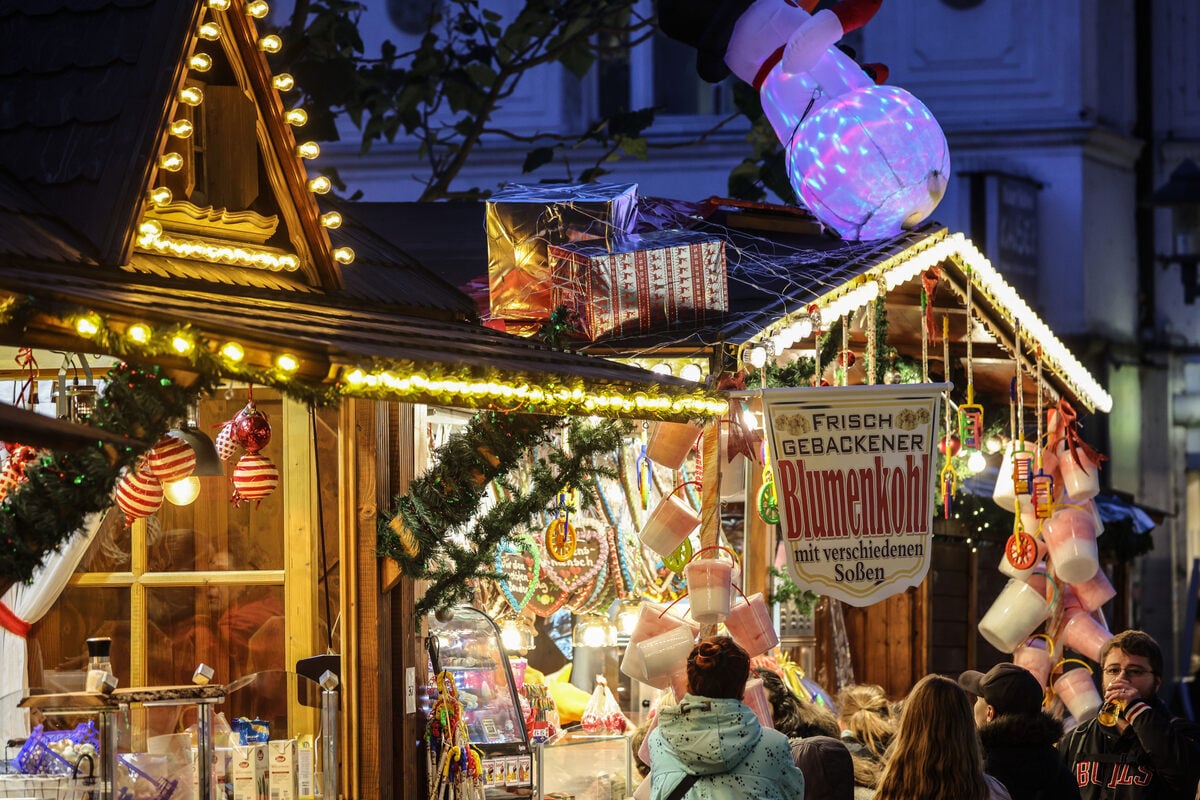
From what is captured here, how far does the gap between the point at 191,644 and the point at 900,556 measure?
3214 millimetres

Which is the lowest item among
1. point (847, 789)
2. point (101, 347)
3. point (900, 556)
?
point (847, 789)

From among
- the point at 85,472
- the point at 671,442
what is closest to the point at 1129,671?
the point at 671,442

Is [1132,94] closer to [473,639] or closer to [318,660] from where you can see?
[473,639]

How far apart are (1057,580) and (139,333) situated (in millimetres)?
7207

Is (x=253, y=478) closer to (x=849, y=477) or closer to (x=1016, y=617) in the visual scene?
(x=849, y=477)

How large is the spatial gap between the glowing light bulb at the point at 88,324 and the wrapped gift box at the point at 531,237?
361 centimetres

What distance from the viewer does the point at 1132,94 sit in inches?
950

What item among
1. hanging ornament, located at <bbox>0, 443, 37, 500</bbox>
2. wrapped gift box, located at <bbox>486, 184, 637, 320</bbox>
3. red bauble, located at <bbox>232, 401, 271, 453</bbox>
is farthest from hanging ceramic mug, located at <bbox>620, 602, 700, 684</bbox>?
hanging ornament, located at <bbox>0, 443, 37, 500</bbox>

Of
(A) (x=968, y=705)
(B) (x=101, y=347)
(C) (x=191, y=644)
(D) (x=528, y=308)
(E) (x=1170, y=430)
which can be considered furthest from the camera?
(E) (x=1170, y=430)

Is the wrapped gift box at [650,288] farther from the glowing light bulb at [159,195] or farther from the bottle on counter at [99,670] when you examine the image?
the bottle on counter at [99,670]

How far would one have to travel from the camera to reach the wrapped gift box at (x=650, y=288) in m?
8.80

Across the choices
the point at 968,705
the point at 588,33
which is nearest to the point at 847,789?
the point at 968,705

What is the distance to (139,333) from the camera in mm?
5656

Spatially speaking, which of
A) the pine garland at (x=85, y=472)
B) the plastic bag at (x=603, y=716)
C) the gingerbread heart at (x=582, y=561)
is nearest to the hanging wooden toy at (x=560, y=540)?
the gingerbread heart at (x=582, y=561)
